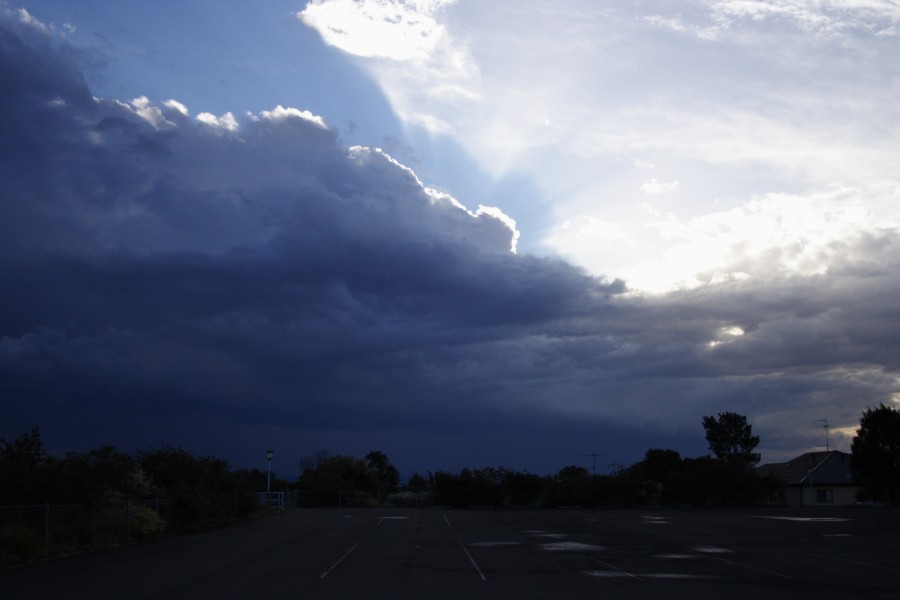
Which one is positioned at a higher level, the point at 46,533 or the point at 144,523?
the point at 46,533

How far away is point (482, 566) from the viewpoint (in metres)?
22.8

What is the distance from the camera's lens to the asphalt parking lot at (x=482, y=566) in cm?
1786

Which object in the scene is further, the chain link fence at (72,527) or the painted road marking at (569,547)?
the painted road marking at (569,547)

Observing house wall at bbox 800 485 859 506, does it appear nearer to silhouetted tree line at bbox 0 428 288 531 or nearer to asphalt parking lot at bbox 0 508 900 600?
asphalt parking lot at bbox 0 508 900 600

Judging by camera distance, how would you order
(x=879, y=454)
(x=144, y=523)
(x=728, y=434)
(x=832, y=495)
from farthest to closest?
(x=728, y=434), (x=832, y=495), (x=879, y=454), (x=144, y=523)

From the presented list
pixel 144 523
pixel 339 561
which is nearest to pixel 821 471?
pixel 144 523

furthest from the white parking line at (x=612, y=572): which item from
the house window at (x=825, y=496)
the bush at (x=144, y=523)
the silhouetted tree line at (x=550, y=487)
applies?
the house window at (x=825, y=496)

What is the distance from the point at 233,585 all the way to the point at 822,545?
2213 centimetres

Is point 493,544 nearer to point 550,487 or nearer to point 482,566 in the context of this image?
point 482,566

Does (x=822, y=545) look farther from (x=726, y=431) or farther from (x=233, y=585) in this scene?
(x=726, y=431)

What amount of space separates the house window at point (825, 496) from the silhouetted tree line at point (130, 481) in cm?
6165

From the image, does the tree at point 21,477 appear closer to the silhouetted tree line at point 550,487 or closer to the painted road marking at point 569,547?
the painted road marking at point 569,547

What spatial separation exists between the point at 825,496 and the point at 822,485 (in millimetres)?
1153

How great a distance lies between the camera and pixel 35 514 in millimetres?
26453
